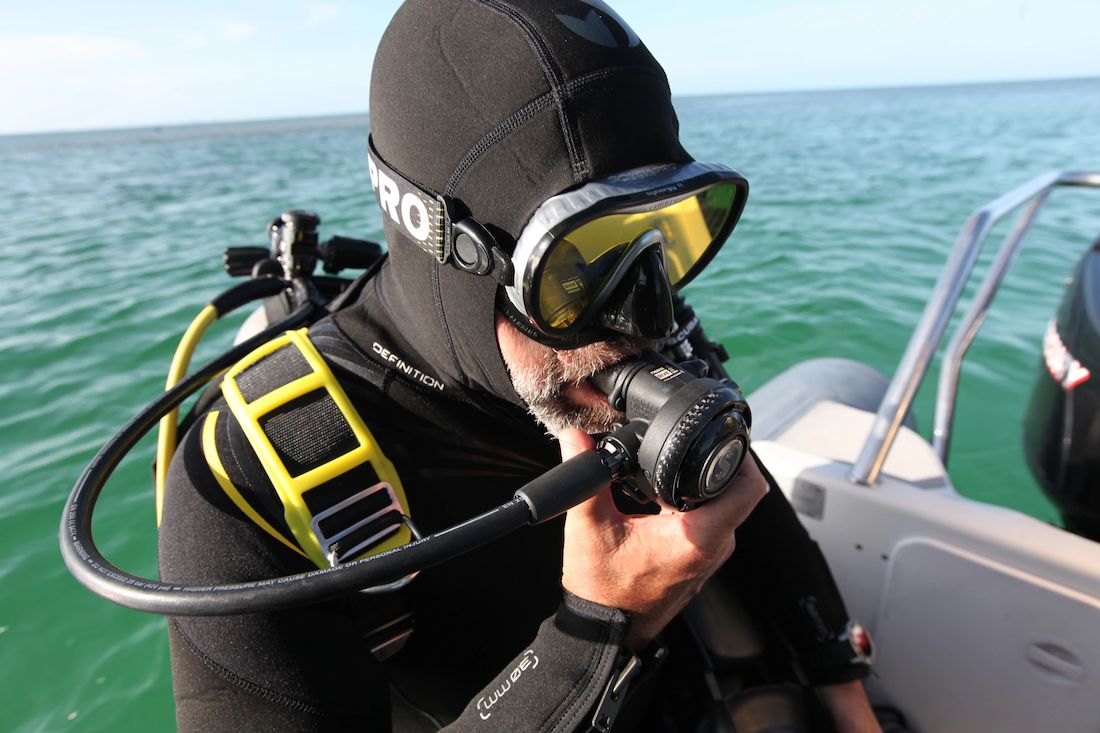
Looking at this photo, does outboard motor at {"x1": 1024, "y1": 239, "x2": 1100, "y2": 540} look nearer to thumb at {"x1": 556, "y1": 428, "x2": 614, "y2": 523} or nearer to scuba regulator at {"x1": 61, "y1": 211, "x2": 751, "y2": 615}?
scuba regulator at {"x1": 61, "y1": 211, "x2": 751, "y2": 615}

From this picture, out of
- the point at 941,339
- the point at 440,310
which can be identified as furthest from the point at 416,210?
the point at 941,339

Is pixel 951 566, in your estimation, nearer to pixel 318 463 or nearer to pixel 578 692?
pixel 578 692

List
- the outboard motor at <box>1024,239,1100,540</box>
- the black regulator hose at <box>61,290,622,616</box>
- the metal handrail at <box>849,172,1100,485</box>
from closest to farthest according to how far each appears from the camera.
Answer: the black regulator hose at <box>61,290,622,616</box>, the metal handrail at <box>849,172,1100,485</box>, the outboard motor at <box>1024,239,1100,540</box>

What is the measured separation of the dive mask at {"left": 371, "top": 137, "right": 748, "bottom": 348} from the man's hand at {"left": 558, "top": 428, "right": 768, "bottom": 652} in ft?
0.74

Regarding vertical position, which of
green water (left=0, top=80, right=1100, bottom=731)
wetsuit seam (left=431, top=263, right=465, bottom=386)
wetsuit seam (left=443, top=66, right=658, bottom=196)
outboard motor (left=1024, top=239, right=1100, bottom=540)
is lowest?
green water (left=0, top=80, right=1100, bottom=731)

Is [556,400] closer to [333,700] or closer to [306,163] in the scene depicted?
[333,700]

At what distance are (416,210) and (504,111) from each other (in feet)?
0.70

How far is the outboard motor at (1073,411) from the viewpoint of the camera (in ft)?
6.75

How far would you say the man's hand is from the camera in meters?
0.96

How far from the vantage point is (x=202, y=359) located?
434 cm

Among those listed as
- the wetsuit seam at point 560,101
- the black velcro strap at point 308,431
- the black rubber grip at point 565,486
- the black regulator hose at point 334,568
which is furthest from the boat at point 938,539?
the wetsuit seam at point 560,101

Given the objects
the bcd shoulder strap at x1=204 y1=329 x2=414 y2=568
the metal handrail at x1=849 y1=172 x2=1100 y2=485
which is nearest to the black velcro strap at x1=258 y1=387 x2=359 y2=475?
the bcd shoulder strap at x1=204 y1=329 x2=414 y2=568

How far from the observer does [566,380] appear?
1141 mm

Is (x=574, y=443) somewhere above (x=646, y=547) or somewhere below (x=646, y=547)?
above
